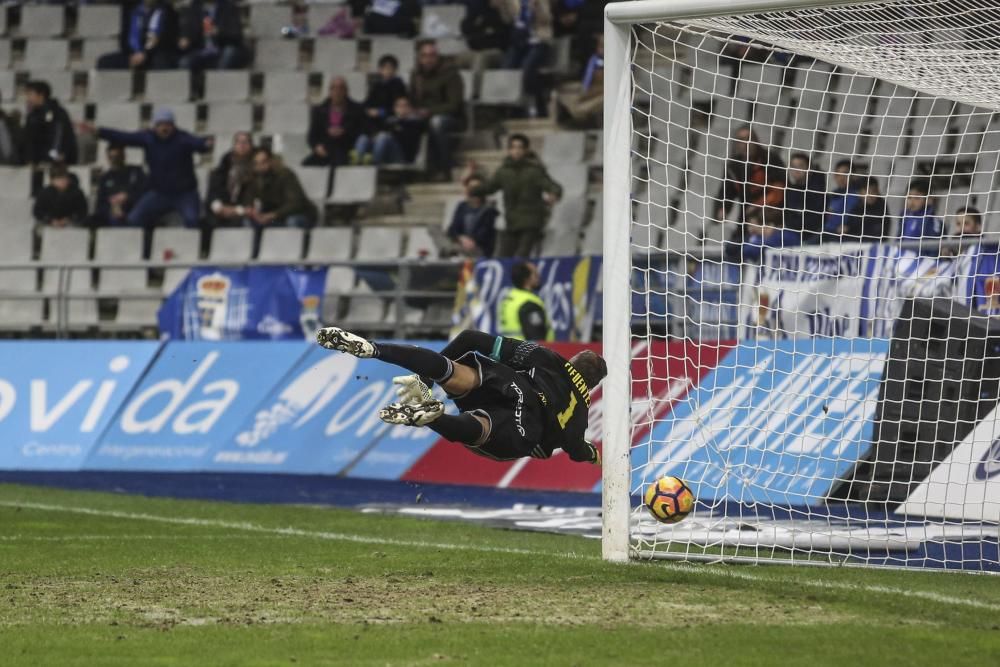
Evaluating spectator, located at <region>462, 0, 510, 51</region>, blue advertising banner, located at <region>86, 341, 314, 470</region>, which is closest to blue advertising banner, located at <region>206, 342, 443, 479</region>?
blue advertising banner, located at <region>86, 341, 314, 470</region>

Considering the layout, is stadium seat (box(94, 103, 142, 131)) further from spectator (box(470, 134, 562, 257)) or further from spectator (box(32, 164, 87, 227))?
spectator (box(470, 134, 562, 257))

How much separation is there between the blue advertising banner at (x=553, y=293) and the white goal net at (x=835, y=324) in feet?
1.94

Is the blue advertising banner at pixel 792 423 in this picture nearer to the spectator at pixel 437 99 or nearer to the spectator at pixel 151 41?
the spectator at pixel 437 99

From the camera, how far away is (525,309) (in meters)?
16.0

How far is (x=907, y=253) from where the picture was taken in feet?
44.4

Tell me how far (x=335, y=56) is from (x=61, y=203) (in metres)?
5.19

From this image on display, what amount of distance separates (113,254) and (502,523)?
463 inches

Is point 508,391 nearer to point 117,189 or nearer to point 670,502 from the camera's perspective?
point 670,502

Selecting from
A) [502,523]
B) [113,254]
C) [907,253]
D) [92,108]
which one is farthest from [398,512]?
[92,108]

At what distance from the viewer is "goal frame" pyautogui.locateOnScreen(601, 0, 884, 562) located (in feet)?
33.1

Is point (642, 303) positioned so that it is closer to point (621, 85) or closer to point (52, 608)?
point (621, 85)

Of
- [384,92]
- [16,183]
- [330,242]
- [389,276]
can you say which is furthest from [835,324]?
[16,183]

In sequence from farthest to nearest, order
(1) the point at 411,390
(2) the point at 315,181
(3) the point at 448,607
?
(2) the point at 315,181 < (1) the point at 411,390 < (3) the point at 448,607

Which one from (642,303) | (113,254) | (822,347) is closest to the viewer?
(822,347)
